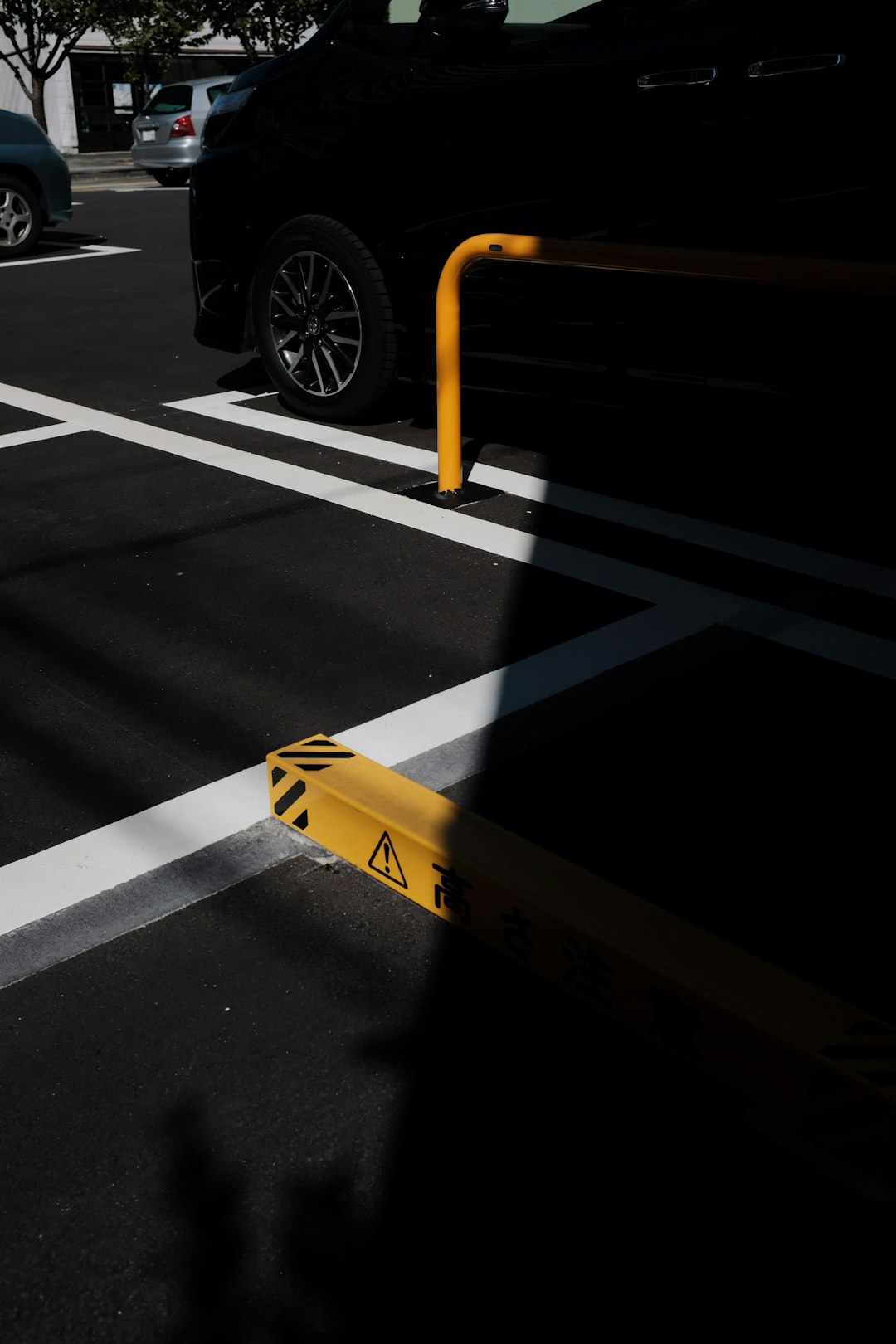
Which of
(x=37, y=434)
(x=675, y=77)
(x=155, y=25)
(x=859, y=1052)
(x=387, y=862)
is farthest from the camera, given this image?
(x=155, y=25)

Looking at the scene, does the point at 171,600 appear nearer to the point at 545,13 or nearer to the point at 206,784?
the point at 206,784

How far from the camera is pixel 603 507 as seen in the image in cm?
505

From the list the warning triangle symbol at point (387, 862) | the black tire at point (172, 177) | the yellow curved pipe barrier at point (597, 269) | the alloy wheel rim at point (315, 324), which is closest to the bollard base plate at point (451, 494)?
the yellow curved pipe barrier at point (597, 269)

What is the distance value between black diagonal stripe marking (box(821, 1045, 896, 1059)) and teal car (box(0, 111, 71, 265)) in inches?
465

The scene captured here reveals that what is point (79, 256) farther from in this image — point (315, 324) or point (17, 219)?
point (315, 324)

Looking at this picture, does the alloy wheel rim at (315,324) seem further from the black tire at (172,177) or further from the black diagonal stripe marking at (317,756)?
the black tire at (172,177)

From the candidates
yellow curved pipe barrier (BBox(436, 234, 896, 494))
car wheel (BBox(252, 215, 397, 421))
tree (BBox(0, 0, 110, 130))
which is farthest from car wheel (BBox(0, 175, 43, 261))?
tree (BBox(0, 0, 110, 130))

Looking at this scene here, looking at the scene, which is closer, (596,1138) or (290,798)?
(596,1138)

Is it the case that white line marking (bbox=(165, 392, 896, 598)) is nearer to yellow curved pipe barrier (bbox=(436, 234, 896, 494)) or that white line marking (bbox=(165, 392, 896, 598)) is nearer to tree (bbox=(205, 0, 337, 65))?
yellow curved pipe barrier (bbox=(436, 234, 896, 494))

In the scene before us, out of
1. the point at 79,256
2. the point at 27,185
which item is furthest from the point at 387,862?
the point at 79,256

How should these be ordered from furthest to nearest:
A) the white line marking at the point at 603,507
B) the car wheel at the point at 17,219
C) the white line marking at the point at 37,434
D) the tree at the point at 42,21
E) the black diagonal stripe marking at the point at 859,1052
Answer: the tree at the point at 42,21 → the car wheel at the point at 17,219 → the white line marking at the point at 37,434 → the white line marking at the point at 603,507 → the black diagonal stripe marking at the point at 859,1052

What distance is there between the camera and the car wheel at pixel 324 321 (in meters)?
5.61

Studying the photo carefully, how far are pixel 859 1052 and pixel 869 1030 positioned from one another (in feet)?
0.20

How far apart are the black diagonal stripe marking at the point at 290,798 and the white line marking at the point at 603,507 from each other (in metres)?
2.21
